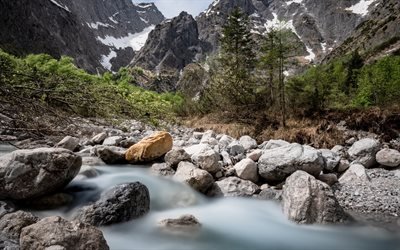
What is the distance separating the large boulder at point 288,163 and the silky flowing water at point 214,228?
107 cm

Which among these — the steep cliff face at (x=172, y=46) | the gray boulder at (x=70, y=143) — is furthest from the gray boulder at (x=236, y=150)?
the steep cliff face at (x=172, y=46)

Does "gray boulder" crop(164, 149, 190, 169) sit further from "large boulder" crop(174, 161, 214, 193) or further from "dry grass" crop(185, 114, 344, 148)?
"dry grass" crop(185, 114, 344, 148)

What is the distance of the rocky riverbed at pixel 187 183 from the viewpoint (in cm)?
568

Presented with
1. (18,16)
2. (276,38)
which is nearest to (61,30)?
(18,16)

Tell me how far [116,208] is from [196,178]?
2.60 m

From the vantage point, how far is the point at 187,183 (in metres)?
9.27

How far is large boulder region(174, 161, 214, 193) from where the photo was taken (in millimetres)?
9227

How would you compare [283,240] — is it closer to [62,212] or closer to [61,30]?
[62,212]

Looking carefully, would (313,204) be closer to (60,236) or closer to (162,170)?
(162,170)

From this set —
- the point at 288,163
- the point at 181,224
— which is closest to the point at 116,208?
the point at 181,224

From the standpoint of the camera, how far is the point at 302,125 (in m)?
16.2

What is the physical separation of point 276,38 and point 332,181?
891cm

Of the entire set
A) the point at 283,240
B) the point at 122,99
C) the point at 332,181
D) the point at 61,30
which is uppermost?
the point at 61,30

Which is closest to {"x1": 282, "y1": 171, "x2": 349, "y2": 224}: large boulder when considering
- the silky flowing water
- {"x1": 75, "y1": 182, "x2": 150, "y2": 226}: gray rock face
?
the silky flowing water
